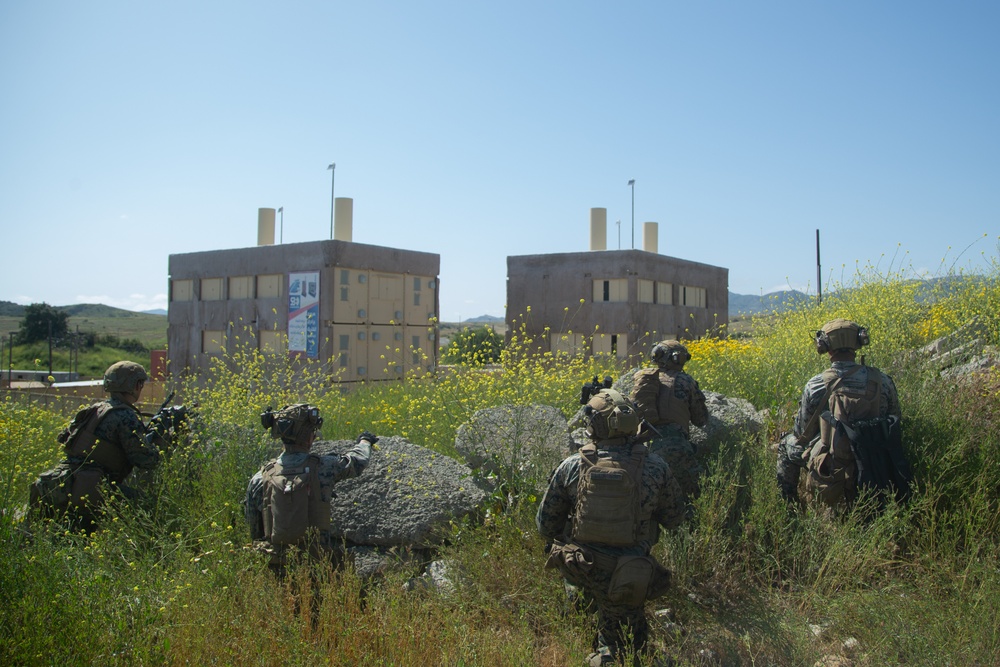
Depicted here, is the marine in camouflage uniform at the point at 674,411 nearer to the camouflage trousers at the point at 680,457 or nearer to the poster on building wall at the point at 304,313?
the camouflage trousers at the point at 680,457

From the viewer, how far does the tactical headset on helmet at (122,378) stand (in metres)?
5.56

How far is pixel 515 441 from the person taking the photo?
545 centimetres

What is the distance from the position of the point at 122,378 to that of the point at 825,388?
5.32m

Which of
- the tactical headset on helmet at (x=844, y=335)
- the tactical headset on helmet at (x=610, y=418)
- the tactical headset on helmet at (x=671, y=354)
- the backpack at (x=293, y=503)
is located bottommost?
the backpack at (x=293, y=503)

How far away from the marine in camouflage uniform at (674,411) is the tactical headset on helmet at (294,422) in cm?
265

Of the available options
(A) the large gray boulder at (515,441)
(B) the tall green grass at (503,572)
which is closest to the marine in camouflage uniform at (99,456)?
(B) the tall green grass at (503,572)

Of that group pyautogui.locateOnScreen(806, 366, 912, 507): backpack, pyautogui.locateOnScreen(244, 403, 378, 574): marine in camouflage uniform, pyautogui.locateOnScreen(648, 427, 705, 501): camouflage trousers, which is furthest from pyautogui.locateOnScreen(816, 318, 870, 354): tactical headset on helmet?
pyautogui.locateOnScreen(244, 403, 378, 574): marine in camouflage uniform

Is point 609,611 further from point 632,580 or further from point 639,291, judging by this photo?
point 639,291

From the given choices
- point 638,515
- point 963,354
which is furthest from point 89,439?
point 963,354

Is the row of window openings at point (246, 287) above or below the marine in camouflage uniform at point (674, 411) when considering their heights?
above

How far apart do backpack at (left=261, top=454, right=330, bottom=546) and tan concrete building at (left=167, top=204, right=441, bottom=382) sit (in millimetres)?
11844

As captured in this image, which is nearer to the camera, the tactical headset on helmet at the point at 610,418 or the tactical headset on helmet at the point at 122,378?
the tactical headset on helmet at the point at 610,418

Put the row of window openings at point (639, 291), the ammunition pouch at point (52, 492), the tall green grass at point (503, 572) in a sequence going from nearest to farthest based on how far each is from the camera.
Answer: the tall green grass at point (503, 572) → the ammunition pouch at point (52, 492) → the row of window openings at point (639, 291)

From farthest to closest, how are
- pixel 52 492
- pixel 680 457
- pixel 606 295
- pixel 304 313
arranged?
1. pixel 606 295
2. pixel 304 313
3. pixel 680 457
4. pixel 52 492
